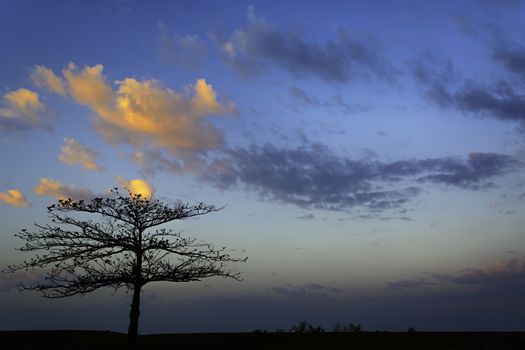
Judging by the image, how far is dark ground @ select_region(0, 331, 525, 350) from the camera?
23.7 m

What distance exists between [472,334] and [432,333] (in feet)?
6.77

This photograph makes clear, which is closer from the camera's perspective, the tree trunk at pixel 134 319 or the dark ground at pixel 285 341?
the dark ground at pixel 285 341

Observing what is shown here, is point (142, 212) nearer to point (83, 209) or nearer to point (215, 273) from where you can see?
point (83, 209)

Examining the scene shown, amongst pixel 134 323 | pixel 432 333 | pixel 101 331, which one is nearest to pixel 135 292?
pixel 134 323

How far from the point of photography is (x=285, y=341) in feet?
87.8

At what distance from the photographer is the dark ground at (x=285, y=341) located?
77.8 ft

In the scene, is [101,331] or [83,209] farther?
[101,331]

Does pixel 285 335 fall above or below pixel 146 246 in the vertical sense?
below

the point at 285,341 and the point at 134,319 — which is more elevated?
the point at 134,319

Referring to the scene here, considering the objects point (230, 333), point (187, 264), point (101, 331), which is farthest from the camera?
point (101, 331)

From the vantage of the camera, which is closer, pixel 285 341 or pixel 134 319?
pixel 285 341

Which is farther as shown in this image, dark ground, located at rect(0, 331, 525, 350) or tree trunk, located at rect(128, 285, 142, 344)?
tree trunk, located at rect(128, 285, 142, 344)

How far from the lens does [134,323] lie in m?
26.8

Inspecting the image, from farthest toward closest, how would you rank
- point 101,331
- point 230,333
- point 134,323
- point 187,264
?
point 101,331, point 230,333, point 187,264, point 134,323
